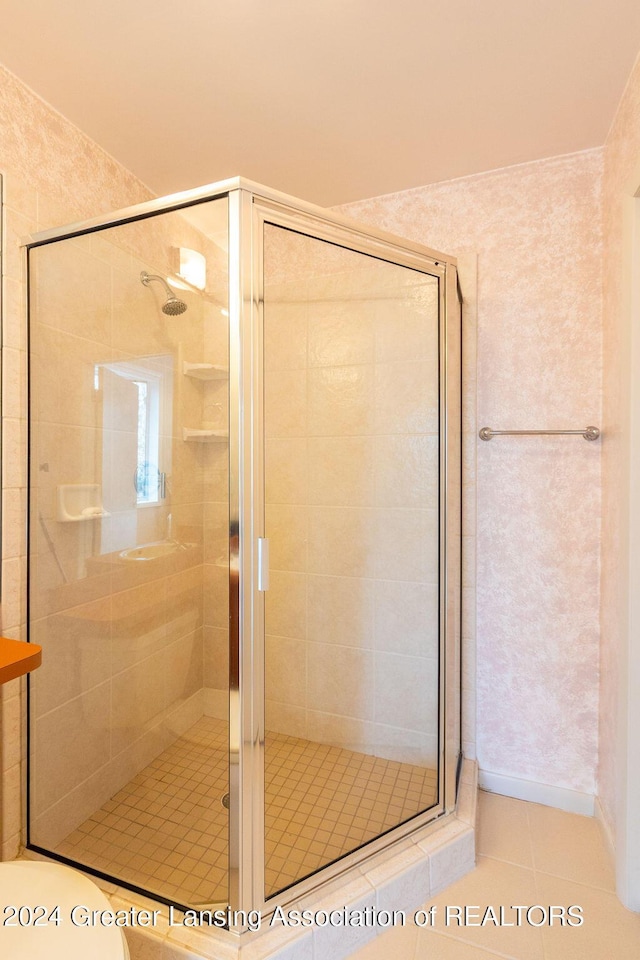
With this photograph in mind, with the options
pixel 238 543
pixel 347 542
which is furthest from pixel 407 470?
pixel 238 543

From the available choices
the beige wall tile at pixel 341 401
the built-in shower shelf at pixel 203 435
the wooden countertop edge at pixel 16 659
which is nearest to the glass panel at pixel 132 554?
the built-in shower shelf at pixel 203 435

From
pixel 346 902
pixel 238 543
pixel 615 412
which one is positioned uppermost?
A: pixel 615 412

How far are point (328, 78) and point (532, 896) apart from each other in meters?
2.38

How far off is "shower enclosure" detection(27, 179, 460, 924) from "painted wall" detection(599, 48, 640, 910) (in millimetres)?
459

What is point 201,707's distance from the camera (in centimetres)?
111

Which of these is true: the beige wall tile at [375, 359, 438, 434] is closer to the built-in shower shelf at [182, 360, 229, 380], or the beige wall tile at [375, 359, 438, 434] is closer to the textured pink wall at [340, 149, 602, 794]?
Result: the textured pink wall at [340, 149, 602, 794]

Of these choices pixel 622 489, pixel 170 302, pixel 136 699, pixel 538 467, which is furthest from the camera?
pixel 538 467

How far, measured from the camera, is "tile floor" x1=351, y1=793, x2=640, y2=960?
3.88ft

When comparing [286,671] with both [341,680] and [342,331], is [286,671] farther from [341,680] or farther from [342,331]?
[342,331]

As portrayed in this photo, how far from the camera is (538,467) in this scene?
172cm

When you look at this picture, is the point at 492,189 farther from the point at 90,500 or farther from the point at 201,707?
the point at 201,707

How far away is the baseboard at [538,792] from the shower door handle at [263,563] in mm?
1341

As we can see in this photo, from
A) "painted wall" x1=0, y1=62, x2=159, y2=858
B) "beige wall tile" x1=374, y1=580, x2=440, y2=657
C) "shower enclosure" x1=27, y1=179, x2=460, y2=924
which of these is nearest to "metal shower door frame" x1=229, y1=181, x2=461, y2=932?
"shower enclosure" x1=27, y1=179, x2=460, y2=924

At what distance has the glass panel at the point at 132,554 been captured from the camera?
3.57ft
